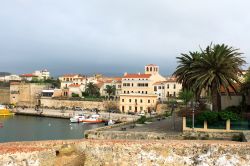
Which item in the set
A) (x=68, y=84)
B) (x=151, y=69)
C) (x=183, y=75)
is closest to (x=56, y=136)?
(x=183, y=75)

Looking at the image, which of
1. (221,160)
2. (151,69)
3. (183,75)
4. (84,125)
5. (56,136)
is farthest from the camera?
(151,69)

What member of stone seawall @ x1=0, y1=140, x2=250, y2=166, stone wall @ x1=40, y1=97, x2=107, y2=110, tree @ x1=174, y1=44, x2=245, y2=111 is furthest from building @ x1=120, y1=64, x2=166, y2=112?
stone seawall @ x1=0, y1=140, x2=250, y2=166

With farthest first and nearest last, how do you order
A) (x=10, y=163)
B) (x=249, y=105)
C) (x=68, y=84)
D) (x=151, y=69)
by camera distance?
1. (x=68, y=84)
2. (x=151, y=69)
3. (x=249, y=105)
4. (x=10, y=163)

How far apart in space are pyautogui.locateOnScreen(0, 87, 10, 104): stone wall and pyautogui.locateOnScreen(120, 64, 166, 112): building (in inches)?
1661

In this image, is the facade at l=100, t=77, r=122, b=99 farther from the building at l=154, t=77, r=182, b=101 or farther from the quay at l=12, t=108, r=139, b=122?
the quay at l=12, t=108, r=139, b=122

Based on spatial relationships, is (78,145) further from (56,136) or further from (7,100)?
(7,100)

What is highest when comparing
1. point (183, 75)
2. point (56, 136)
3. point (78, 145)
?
point (183, 75)

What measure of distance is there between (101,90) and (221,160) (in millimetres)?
93346

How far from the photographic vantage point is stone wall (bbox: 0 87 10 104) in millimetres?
120062

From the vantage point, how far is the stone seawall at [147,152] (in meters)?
16.7

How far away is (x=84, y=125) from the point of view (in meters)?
70.6

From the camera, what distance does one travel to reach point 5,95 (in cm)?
12100

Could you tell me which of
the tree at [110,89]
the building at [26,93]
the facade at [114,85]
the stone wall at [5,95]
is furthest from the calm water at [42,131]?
the stone wall at [5,95]

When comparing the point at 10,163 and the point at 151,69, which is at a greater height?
the point at 151,69
